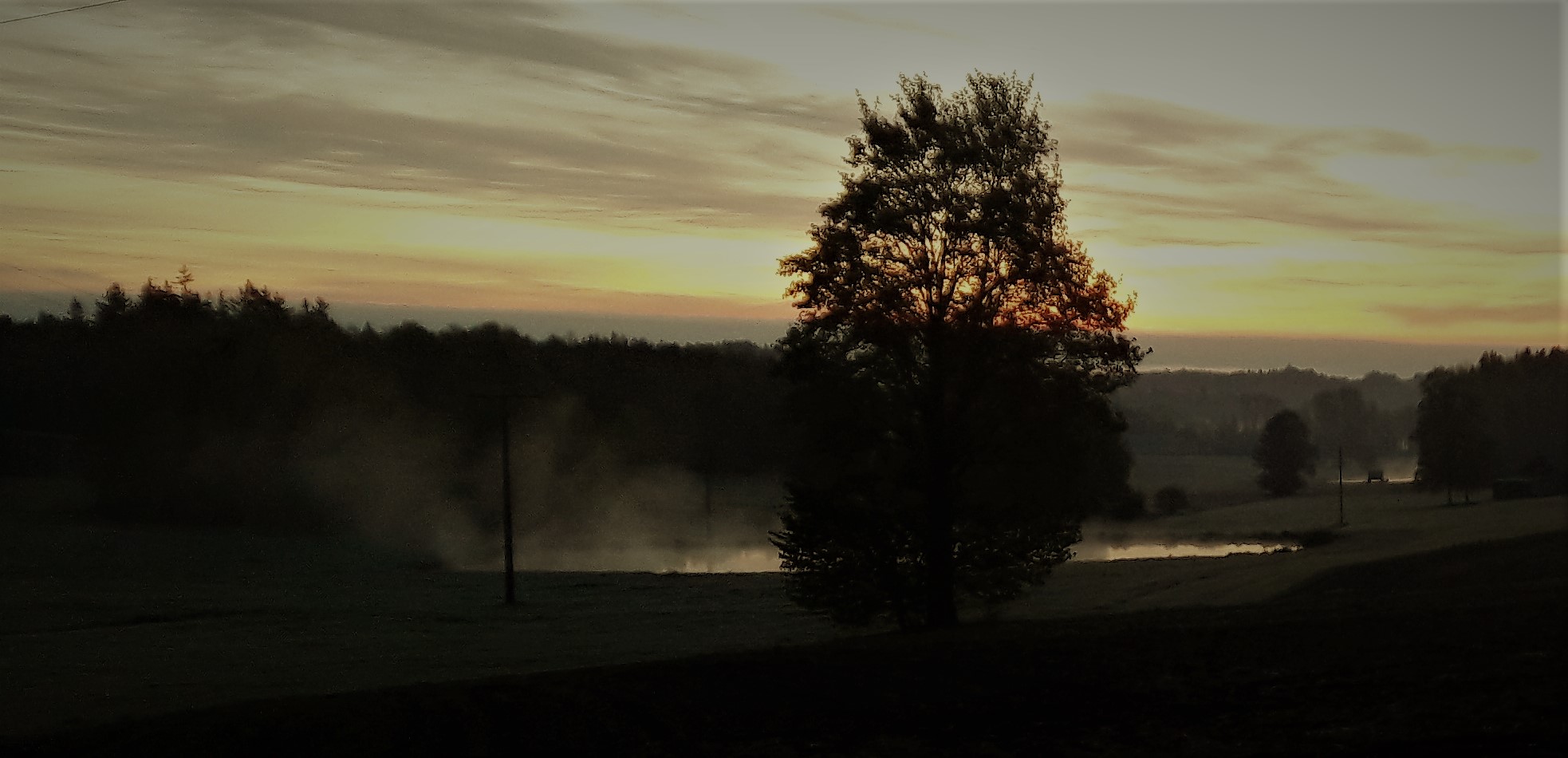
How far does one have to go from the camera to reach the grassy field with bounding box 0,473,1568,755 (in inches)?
628

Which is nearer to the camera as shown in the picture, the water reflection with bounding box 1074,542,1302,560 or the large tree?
the large tree

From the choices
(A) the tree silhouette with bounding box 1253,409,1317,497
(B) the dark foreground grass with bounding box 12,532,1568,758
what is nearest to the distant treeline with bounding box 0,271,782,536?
(B) the dark foreground grass with bounding box 12,532,1568,758

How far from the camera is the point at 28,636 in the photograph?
37.1 metres

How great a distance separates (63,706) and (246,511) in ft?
197

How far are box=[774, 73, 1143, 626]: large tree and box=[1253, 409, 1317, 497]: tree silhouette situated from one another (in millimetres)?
104182

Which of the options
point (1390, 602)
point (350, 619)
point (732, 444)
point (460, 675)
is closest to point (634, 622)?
point (350, 619)

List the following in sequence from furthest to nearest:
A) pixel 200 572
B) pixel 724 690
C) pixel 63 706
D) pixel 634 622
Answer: pixel 200 572
pixel 634 622
pixel 63 706
pixel 724 690

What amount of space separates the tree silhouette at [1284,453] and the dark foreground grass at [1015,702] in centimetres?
10504

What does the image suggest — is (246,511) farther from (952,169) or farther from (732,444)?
(952,169)

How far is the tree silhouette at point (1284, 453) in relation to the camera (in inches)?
4781

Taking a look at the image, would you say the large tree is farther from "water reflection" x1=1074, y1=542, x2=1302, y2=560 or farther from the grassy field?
"water reflection" x1=1074, y1=542, x2=1302, y2=560

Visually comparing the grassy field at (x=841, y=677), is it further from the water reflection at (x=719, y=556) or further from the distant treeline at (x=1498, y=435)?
the distant treeline at (x=1498, y=435)

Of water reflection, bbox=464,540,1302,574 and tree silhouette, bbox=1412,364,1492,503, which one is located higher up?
tree silhouette, bbox=1412,364,1492,503

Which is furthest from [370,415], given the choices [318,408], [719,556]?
[719,556]
